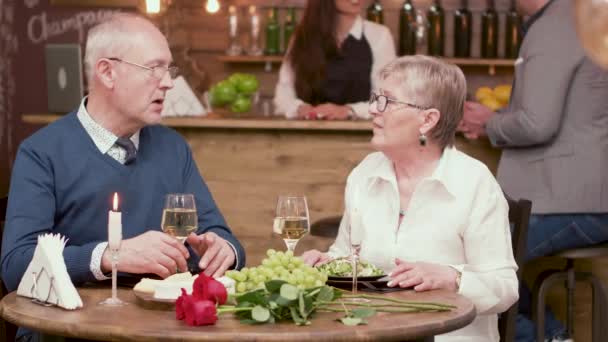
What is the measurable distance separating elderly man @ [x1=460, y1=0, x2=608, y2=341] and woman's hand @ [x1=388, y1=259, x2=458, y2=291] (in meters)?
1.58

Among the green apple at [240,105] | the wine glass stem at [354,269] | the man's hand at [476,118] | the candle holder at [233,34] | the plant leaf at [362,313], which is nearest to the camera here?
the plant leaf at [362,313]

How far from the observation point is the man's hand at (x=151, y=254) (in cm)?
256

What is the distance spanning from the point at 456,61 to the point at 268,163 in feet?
7.43

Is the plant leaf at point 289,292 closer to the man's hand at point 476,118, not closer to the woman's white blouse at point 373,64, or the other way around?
the man's hand at point 476,118

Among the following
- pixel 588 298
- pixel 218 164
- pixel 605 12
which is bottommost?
pixel 588 298

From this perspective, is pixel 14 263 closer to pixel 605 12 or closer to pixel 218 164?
pixel 605 12

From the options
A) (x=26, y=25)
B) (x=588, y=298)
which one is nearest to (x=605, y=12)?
(x=588, y=298)

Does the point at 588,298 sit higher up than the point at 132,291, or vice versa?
the point at 132,291

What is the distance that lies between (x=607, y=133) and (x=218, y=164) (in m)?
1.71

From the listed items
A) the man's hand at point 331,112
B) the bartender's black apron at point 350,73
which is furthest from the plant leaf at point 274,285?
the bartender's black apron at point 350,73

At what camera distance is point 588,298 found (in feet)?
15.0

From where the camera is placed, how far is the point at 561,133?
13.8 feet

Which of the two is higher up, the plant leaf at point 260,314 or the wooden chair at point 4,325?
the plant leaf at point 260,314

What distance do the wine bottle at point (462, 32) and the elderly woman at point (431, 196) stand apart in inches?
154
